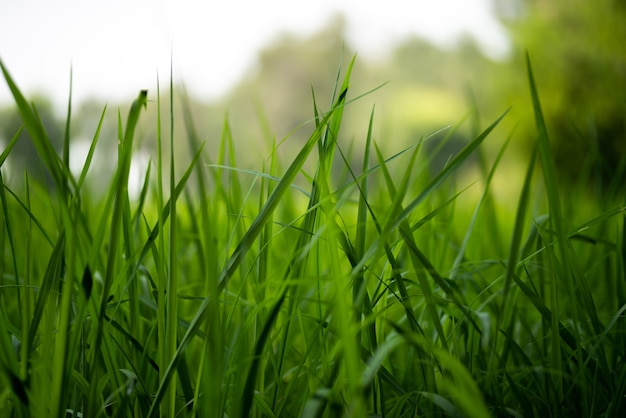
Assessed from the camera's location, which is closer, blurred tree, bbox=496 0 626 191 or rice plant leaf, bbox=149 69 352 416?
rice plant leaf, bbox=149 69 352 416

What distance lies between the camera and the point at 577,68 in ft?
19.2

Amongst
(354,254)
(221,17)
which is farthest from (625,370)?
(221,17)

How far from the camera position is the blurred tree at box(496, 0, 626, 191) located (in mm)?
5168

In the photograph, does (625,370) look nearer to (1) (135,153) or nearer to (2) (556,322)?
(2) (556,322)

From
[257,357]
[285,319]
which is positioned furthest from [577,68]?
[257,357]

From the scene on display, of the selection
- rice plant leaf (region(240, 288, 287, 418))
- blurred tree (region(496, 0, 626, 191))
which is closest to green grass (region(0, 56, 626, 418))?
rice plant leaf (region(240, 288, 287, 418))

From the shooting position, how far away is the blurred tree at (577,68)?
517 cm

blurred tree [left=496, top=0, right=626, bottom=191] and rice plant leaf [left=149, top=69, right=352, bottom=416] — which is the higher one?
blurred tree [left=496, top=0, right=626, bottom=191]

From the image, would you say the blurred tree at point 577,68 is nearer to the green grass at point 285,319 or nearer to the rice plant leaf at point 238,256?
the green grass at point 285,319

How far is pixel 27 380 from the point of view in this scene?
341 mm

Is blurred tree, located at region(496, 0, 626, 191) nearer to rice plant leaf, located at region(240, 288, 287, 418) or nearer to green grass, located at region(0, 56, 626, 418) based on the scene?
green grass, located at region(0, 56, 626, 418)

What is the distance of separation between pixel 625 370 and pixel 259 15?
23.9 meters

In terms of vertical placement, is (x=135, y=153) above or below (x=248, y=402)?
above

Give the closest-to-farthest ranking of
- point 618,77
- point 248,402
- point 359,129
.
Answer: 1. point 248,402
2. point 618,77
3. point 359,129
